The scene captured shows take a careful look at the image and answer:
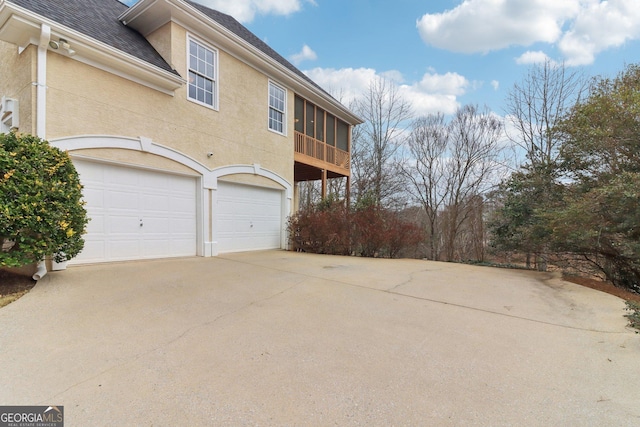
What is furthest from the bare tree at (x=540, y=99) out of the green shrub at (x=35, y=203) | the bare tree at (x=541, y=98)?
the green shrub at (x=35, y=203)

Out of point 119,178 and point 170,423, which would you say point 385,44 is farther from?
point 170,423

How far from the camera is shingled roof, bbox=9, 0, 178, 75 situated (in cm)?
577

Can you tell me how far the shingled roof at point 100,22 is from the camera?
577 centimetres

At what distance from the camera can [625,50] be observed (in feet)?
27.0

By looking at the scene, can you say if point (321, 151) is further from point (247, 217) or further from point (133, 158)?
point (133, 158)

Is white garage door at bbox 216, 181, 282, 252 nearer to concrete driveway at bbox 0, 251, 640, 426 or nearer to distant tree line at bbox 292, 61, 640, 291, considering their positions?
distant tree line at bbox 292, 61, 640, 291

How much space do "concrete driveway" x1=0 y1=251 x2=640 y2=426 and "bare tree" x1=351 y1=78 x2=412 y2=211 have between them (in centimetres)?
1549

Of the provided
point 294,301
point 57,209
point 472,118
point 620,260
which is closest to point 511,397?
point 294,301

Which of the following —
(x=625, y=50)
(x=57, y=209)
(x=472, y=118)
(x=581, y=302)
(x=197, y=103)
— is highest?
(x=472, y=118)

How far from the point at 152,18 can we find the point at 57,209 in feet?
18.9

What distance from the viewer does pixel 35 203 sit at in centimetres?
423

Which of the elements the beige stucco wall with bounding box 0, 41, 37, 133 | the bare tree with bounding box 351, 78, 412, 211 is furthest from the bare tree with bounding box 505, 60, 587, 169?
the beige stucco wall with bounding box 0, 41, 37, 133

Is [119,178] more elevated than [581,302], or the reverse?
[119,178]

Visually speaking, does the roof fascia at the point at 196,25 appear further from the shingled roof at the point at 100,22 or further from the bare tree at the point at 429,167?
the bare tree at the point at 429,167
